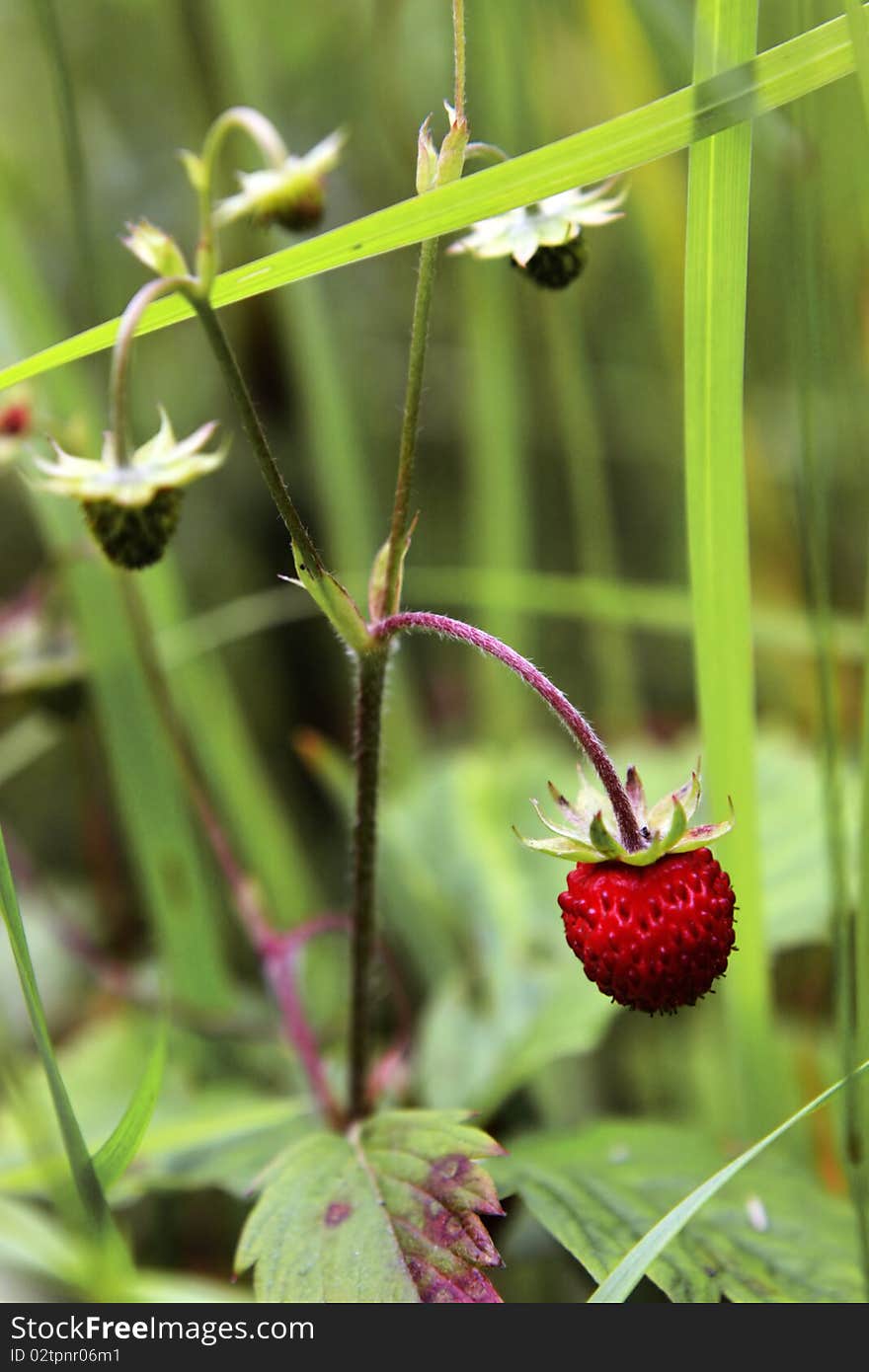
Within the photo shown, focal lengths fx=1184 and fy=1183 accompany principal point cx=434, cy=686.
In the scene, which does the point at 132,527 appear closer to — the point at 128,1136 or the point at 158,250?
the point at 158,250

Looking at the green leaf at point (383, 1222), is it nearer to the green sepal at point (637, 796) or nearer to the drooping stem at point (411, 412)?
the green sepal at point (637, 796)

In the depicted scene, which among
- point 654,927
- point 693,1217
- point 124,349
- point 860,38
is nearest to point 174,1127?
point 693,1217

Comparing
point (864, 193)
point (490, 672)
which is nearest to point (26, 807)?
point (490, 672)

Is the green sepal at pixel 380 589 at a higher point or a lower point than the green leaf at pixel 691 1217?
Answer: higher

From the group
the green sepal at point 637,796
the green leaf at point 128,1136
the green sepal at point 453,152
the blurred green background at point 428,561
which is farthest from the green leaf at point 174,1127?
A: the green sepal at point 453,152

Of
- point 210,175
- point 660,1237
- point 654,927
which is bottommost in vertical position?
point 660,1237

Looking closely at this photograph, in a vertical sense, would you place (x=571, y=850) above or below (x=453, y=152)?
below

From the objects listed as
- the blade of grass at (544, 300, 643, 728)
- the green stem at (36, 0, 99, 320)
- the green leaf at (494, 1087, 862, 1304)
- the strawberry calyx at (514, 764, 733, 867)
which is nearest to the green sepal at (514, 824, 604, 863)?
the strawberry calyx at (514, 764, 733, 867)

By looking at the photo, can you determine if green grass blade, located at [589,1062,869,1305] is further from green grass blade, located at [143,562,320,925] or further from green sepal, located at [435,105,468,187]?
green grass blade, located at [143,562,320,925]
